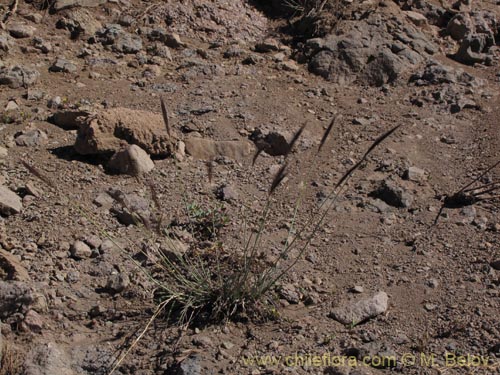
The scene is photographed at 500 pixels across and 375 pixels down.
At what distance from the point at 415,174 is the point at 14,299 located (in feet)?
8.61

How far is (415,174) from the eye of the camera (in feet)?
15.6

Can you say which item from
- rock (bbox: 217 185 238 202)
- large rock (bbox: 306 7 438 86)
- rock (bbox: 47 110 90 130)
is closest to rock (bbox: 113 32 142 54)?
rock (bbox: 47 110 90 130)

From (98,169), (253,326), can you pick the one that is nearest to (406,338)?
→ (253,326)

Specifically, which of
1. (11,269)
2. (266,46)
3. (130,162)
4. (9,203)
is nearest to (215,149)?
(130,162)

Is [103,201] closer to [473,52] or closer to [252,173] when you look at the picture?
[252,173]

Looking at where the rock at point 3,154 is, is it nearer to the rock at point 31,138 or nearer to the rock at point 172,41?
the rock at point 31,138

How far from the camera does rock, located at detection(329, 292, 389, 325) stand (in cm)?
361

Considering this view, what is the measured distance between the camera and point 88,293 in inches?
146

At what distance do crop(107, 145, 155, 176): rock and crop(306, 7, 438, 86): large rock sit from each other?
1.96 m


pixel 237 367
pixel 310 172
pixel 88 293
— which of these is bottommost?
pixel 88 293

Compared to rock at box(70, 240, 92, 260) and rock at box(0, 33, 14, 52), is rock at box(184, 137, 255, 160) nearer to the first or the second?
rock at box(70, 240, 92, 260)

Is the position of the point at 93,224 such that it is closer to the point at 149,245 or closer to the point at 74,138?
the point at 149,245

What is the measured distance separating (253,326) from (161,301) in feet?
1.56

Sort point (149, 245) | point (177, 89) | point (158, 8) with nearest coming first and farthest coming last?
point (149, 245), point (177, 89), point (158, 8)
